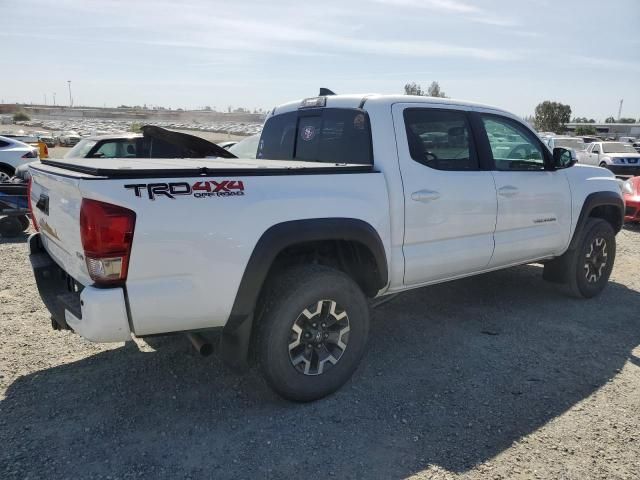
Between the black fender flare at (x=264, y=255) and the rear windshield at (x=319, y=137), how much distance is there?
0.63 m

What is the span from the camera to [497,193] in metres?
4.17

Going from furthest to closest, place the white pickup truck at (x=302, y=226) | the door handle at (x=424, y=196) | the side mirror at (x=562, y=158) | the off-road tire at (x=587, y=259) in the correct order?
the off-road tire at (x=587, y=259) < the side mirror at (x=562, y=158) < the door handle at (x=424, y=196) < the white pickup truck at (x=302, y=226)

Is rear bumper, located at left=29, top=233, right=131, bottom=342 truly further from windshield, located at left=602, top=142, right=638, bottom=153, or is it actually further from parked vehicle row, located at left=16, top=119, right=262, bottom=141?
parked vehicle row, located at left=16, top=119, right=262, bottom=141

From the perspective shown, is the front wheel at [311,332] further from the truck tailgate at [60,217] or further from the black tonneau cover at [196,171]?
the truck tailgate at [60,217]

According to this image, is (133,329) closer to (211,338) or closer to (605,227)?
(211,338)

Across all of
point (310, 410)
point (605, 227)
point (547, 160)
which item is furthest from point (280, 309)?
point (605, 227)

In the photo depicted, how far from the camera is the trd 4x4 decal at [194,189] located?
8.27ft

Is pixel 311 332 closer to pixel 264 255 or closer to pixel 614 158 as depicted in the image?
pixel 264 255

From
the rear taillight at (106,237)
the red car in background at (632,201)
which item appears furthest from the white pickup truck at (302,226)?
the red car in background at (632,201)

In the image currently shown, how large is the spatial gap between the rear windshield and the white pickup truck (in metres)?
0.01

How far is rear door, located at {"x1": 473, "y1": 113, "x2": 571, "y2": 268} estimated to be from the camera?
4.28 meters

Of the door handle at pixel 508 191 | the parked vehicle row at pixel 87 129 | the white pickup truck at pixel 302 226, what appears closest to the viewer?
the white pickup truck at pixel 302 226

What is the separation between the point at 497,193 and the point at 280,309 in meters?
2.20

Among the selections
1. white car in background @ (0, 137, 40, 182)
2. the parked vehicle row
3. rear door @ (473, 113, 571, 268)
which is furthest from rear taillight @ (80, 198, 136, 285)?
the parked vehicle row
